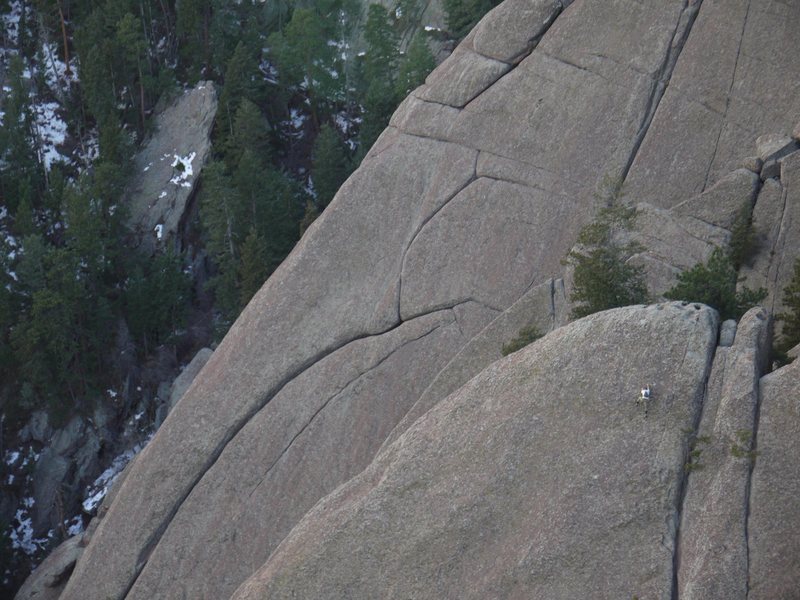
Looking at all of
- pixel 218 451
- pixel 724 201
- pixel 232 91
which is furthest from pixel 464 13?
pixel 218 451

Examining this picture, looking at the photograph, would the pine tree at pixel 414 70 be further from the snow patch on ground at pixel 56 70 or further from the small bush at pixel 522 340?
the small bush at pixel 522 340

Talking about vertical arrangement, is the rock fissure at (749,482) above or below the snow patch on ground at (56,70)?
below

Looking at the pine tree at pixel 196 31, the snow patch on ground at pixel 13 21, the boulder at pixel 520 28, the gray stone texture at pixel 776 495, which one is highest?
the snow patch on ground at pixel 13 21

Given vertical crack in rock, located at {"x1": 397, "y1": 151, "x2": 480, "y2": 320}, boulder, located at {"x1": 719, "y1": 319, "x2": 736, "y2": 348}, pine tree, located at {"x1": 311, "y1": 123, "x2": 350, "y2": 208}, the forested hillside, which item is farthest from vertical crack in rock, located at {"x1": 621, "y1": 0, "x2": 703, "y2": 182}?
pine tree, located at {"x1": 311, "y1": 123, "x2": 350, "y2": 208}

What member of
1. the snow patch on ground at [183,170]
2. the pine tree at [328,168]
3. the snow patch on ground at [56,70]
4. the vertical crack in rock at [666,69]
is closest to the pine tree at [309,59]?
the pine tree at [328,168]

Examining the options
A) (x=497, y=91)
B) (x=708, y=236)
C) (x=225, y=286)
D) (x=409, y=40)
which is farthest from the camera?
(x=409, y=40)

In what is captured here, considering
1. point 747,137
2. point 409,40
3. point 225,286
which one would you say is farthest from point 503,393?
point 409,40

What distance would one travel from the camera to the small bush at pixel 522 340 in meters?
25.3

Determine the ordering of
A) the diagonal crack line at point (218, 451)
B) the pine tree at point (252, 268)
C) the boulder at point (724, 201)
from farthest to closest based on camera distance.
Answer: the pine tree at point (252, 268) < the diagonal crack line at point (218, 451) < the boulder at point (724, 201)

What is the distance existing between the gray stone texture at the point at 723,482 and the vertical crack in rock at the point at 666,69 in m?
12.3

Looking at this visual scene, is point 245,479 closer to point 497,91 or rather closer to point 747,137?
point 497,91

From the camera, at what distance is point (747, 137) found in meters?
31.2

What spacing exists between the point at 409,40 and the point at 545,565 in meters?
47.9

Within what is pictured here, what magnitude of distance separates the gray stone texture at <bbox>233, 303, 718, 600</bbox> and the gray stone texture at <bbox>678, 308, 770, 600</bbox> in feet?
1.03
